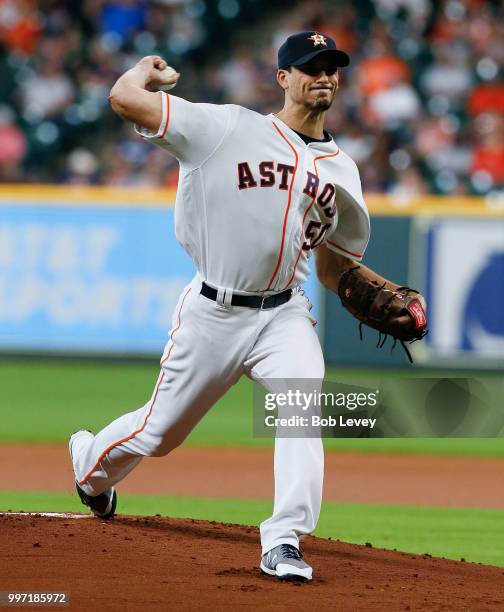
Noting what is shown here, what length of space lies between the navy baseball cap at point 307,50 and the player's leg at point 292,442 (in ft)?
3.29

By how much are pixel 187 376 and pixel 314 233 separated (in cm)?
81

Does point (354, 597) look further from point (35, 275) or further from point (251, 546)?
point (35, 275)

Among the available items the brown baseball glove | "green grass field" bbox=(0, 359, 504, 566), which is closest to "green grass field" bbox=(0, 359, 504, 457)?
"green grass field" bbox=(0, 359, 504, 566)

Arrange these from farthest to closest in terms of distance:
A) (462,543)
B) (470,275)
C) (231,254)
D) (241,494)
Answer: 1. (470,275)
2. (241,494)
3. (462,543)
4. (231,254)

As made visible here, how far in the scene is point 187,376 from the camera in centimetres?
521

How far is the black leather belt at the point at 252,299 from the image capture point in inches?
204

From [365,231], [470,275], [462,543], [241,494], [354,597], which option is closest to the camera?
[354,597]

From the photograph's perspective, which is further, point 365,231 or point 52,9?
point 52,9

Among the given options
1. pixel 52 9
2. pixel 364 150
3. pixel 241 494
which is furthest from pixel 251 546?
pixel 52 9

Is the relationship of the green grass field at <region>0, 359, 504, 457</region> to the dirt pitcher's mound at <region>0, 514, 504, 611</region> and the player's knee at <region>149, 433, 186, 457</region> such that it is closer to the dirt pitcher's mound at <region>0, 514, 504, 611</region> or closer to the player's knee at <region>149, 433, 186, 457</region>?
the dirt pitcher's mound at <region>0, 514, 504, 611</region>

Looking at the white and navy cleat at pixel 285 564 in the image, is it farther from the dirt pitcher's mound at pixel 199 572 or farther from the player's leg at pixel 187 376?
the player's leg at pixel 187 376

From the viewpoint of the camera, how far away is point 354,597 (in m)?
4.64

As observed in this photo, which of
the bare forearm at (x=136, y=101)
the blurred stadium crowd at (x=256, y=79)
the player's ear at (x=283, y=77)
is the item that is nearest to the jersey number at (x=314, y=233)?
the player's ear at (x=283, y=77)

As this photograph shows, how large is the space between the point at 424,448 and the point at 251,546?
482cm
